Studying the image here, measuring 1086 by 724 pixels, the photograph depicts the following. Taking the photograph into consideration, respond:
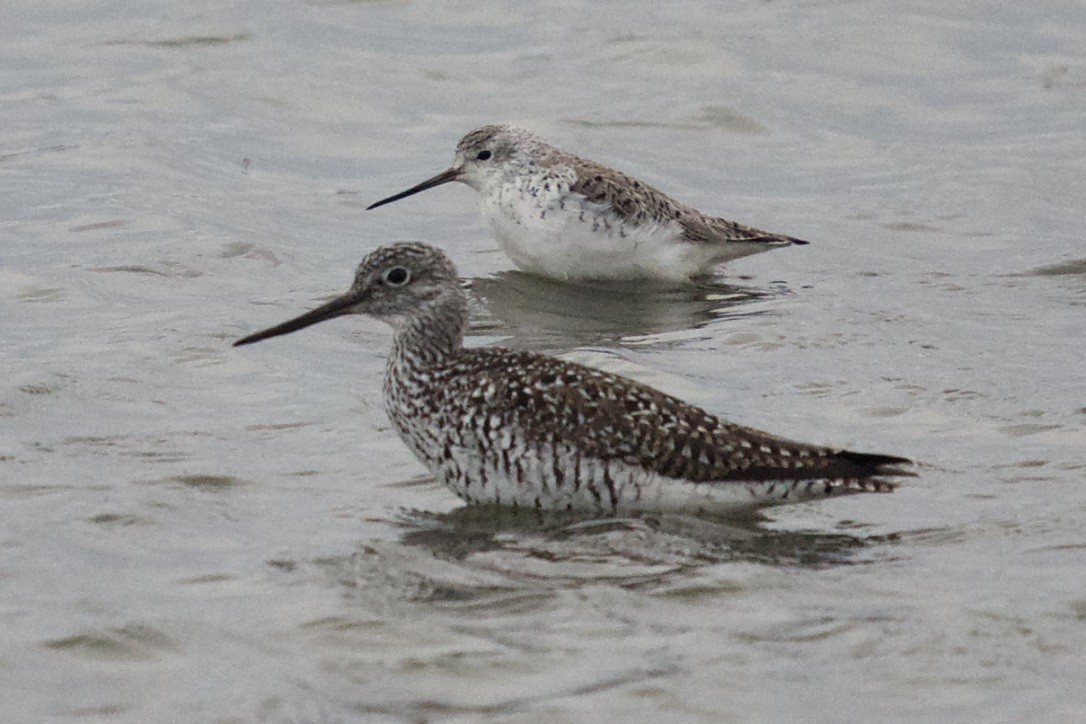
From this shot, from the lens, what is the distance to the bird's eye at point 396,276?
28.8 feet

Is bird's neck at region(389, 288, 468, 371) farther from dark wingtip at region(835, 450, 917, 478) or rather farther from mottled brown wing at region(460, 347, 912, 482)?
dark wingtip at region(835, 450, 917, 478)

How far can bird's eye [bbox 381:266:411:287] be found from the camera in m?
8.77

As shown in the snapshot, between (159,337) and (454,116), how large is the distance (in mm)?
6322

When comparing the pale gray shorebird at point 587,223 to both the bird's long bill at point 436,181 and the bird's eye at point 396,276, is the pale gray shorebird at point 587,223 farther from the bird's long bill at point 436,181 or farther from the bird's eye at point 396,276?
the bird's eye at point 396,276

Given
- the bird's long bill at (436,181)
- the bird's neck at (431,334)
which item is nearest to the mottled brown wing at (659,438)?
the bird's neck at (431,334)

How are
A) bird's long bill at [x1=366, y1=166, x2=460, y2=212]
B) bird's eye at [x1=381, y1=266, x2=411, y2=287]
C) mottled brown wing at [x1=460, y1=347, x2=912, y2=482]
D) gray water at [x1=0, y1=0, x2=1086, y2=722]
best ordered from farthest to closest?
1. bird's long bill at [x1=366, y1=166, x2=460, y2=212]
2. bird's eye at [x1=381, y1=266, x2=411, y2=287]
3. mottled brown wing at [x1=460, y1=347, x2=912, y2=482]
4. gray water at [x1=0, y1=0, x2=1086, y2=722]

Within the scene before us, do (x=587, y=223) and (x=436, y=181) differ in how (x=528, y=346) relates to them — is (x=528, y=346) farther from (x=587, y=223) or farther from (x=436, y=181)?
(x=436, y=181)

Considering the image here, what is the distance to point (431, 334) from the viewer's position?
8633mm

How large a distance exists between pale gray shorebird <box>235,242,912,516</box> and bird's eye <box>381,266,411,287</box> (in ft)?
2.24

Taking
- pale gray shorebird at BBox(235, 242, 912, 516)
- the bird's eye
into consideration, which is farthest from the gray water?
the bird's eye

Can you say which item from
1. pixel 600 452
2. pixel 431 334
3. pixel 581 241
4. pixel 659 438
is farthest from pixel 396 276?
pixel 581 241

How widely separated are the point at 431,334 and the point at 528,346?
273 cm

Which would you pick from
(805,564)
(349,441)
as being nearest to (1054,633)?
(805,564)

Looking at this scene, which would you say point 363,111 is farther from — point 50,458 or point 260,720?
point 260,720
